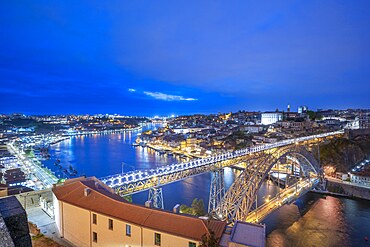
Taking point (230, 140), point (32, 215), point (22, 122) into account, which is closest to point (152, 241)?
point (32, 215)

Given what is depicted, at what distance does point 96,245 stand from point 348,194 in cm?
2072

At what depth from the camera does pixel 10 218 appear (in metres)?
1.57

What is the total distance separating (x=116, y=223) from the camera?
613 cm

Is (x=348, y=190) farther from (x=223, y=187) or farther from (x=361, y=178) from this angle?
(x=223, y=187)

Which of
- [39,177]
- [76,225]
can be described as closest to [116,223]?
[76,225]

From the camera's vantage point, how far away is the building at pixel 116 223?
5336mm

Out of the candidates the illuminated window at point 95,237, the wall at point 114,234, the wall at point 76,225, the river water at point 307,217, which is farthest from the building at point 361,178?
the wall at point 76,225

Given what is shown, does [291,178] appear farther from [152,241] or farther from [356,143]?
[152,241]

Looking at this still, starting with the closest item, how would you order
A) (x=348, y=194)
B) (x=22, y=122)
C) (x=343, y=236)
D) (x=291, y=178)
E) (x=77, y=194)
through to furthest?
(x=77, y=194) < (x=343, y=236) < (x=348, y=194) < (x=291, y=178) < (x=22, y=122)

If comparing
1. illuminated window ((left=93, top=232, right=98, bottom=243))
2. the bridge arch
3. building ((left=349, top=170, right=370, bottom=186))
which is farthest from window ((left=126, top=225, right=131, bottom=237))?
building ((left=349, top=170, right=370, bottom=186))

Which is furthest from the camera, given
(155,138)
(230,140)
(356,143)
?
(155,138)

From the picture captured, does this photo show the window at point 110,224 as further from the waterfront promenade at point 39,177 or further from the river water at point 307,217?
the waterfront promenade at point 39,177

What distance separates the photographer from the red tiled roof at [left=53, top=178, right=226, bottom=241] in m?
5.30

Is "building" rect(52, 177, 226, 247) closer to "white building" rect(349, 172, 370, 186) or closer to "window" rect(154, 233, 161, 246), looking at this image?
"window" rect(154, 233, 161, 246)
